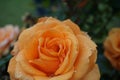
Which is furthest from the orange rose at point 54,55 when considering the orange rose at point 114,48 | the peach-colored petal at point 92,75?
the orange rose at point 114,48

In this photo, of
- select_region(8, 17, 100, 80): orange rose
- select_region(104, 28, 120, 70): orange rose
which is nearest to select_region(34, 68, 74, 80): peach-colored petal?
select_region(8, 17, 100, 80): orange rose

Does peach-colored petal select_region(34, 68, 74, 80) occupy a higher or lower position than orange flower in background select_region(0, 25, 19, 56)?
higher

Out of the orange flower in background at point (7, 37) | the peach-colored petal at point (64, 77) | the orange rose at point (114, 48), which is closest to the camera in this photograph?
the peach-colored petal at point (64, 77)

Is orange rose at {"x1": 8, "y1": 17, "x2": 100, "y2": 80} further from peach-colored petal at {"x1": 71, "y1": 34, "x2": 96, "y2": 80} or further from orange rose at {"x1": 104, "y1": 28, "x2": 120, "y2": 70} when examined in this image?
orange rose at {"x1": 104, "y1": 28, "x2": 120, "y2": 70}

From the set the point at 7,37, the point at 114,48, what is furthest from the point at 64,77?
the point at 7,37

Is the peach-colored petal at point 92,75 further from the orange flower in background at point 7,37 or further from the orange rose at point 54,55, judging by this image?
the orange flower in background at point 7,37

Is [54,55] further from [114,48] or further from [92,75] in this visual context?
[114,48]
